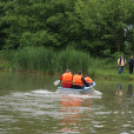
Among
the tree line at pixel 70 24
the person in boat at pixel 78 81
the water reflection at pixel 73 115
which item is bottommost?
the water reflection at pixel 73 115

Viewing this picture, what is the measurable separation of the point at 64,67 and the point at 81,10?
9.28 meters

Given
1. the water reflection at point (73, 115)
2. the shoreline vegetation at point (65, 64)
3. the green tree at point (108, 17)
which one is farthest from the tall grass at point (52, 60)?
the water reflection at point (73, 115)

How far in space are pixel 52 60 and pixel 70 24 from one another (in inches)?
456

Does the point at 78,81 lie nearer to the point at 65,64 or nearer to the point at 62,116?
the point at 62,116

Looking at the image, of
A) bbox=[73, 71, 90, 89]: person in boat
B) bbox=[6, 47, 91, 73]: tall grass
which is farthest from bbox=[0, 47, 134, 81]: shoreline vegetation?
bbox=[73, 71, 90, 89]: person in boat

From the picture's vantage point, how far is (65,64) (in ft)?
120

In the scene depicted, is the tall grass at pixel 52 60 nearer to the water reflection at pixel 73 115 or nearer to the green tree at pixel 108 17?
the green tree at pixel 108 17

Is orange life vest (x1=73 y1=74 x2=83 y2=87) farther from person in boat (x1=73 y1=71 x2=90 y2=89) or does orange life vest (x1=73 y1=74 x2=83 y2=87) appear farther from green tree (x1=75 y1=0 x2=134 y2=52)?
green tree (x1=75 y1=0 x2=134 y2=52)

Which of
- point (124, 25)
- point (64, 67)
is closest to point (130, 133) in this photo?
point (64, 67)

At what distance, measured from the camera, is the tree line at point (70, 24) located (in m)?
41.0

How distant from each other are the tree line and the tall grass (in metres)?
5.68

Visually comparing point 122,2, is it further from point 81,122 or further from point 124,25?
point 81,122

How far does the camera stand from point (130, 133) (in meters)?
10.8

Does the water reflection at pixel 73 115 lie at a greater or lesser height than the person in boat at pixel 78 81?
lesser
